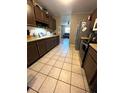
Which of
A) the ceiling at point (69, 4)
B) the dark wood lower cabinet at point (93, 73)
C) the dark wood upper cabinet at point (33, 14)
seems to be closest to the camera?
the dark wood lower cabinet at point (93, 73)

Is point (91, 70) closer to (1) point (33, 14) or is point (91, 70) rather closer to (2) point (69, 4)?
(1) point (33, 14)

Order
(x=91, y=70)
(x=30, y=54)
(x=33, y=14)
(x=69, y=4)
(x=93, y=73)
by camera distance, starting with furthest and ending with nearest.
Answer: (x=69, y=4) → (x=33, y=14) → (x=30, y=54) → (x=91, y=70) → (x=93, y=73)

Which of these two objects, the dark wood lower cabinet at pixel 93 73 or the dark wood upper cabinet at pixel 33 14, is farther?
the dark wood upper cabinet at pixel 33 14

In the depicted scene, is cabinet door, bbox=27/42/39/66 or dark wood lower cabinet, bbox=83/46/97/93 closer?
dark wood lower cabinet, bbox=83/46/97/93

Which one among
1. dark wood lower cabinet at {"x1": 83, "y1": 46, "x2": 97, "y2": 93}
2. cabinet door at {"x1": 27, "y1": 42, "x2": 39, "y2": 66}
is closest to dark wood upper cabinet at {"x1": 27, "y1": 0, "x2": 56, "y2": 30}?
cabinet door at {"x1": 27, "y1": 42, "x2": 39, "y2": 66}

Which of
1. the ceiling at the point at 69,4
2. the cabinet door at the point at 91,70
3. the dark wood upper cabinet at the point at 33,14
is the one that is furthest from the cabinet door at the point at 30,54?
the ceiling at the point at 69,4

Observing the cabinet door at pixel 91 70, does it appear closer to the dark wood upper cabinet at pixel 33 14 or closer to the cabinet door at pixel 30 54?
the cabinet door at pixel 30 54

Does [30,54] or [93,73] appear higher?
[30,54]

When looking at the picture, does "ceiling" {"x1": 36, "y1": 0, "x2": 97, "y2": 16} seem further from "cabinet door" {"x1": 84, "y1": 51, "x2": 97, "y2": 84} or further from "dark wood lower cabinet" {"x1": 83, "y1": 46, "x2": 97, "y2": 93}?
"cabinet door" {"x1": 84, "y1": 51, "x2": 97, "y2": 84}

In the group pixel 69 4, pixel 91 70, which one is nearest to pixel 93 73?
pixel 91 70

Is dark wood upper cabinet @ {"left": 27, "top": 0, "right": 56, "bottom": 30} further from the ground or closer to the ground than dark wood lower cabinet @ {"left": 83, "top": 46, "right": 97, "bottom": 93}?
further from the ground
